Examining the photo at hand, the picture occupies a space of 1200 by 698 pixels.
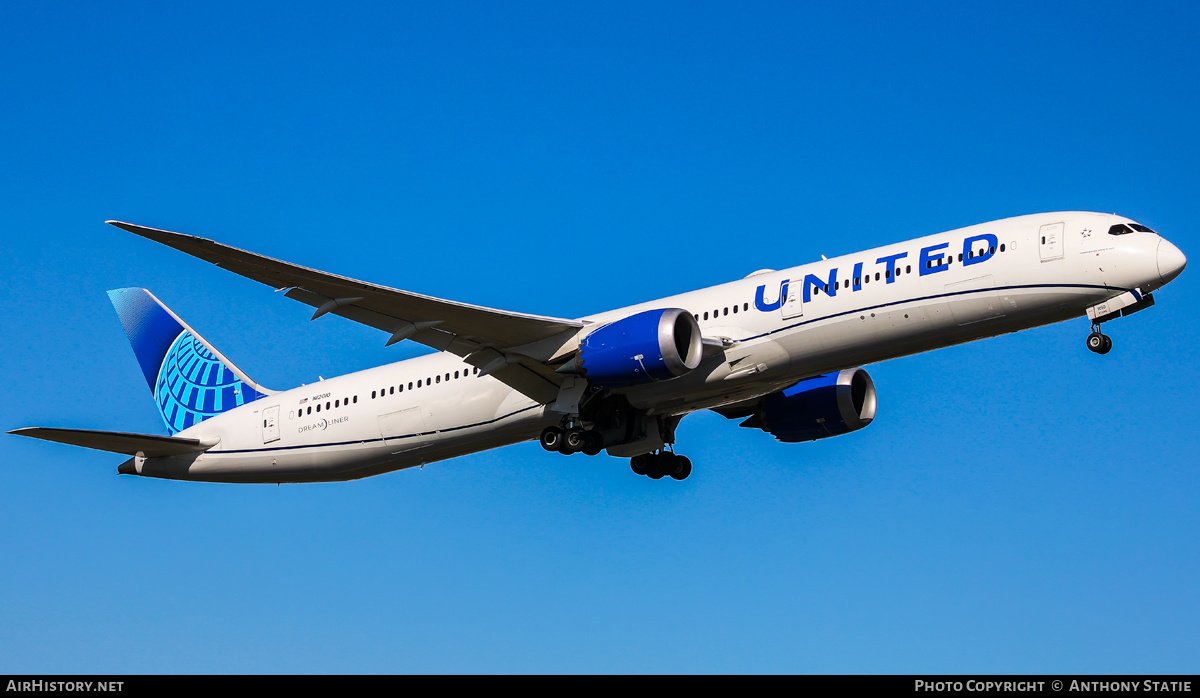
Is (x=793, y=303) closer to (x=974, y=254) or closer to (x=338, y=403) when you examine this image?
(x=974, y=254)

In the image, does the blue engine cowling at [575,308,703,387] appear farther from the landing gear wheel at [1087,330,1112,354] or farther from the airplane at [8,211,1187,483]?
the landing gear wheel at [1087,330,1112,354]

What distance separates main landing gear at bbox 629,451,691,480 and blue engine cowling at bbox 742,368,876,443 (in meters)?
2.70

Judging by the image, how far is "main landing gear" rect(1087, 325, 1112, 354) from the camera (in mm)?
27891

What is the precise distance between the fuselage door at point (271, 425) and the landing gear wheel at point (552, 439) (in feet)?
28.0

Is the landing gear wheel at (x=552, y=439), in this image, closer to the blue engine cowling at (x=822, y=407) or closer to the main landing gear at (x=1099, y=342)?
the blue engine cowling at (x=822, y=407)

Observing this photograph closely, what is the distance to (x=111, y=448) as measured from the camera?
35.1m

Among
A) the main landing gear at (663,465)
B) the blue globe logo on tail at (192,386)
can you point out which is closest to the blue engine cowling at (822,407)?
the main landing gear at (663,465)

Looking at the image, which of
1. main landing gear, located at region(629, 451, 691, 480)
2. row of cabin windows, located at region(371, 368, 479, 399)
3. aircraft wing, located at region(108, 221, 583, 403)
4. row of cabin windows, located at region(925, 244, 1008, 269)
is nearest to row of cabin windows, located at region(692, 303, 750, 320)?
aircraft wing, located at region(108, 221, 583, 403)

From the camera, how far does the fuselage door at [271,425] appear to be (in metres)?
36.2

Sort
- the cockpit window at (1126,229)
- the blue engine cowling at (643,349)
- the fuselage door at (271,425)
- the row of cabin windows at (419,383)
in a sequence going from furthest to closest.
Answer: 1. the fuselage door at (271,425)
2. the row of cabin windows at (419,383)
3. the blue engine cowling at (643,349)
4. the cockpit window at (1126,229)

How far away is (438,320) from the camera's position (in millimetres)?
30828
